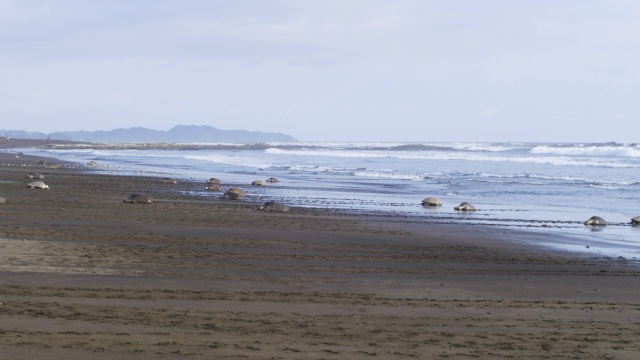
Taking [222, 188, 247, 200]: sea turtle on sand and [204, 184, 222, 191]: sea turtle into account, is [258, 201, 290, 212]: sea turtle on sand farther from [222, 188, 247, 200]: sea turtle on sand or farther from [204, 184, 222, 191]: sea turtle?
[204, 184, 222, 191]: sea turtle

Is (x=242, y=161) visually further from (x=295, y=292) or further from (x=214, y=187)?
(x=295, y=292)

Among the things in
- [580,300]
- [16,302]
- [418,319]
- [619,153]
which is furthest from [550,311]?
[619,153]

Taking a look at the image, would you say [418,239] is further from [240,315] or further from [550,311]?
[240,315]

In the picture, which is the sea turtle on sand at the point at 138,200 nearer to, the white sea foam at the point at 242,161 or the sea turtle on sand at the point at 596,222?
the sea turtle on sand at the point at 596,222

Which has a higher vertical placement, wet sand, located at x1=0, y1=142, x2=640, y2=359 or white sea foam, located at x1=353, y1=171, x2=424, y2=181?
white sea foam, located at x1=353, y1=171, x2=424, y2=181

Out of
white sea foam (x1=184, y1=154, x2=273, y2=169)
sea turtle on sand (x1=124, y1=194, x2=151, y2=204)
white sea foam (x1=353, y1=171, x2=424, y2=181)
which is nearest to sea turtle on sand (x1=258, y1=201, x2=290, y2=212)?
sea turtle on sand (x1=124, y1=194, x2=151, y2=204)

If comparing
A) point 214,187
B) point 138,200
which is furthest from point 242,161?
point 138,200

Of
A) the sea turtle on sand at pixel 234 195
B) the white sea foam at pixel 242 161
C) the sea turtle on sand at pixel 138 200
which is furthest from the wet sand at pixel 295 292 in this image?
the white sea foam at pixel 242 161

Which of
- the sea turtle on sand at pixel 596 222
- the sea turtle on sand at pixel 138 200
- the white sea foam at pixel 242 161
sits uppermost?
the white sea foam at pixel 242 161

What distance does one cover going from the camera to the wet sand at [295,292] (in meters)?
7.98

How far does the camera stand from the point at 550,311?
409 inches

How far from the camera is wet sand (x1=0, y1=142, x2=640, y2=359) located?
7977mm

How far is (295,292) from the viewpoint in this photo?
36.7ft

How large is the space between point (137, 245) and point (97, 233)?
78.5 inches
